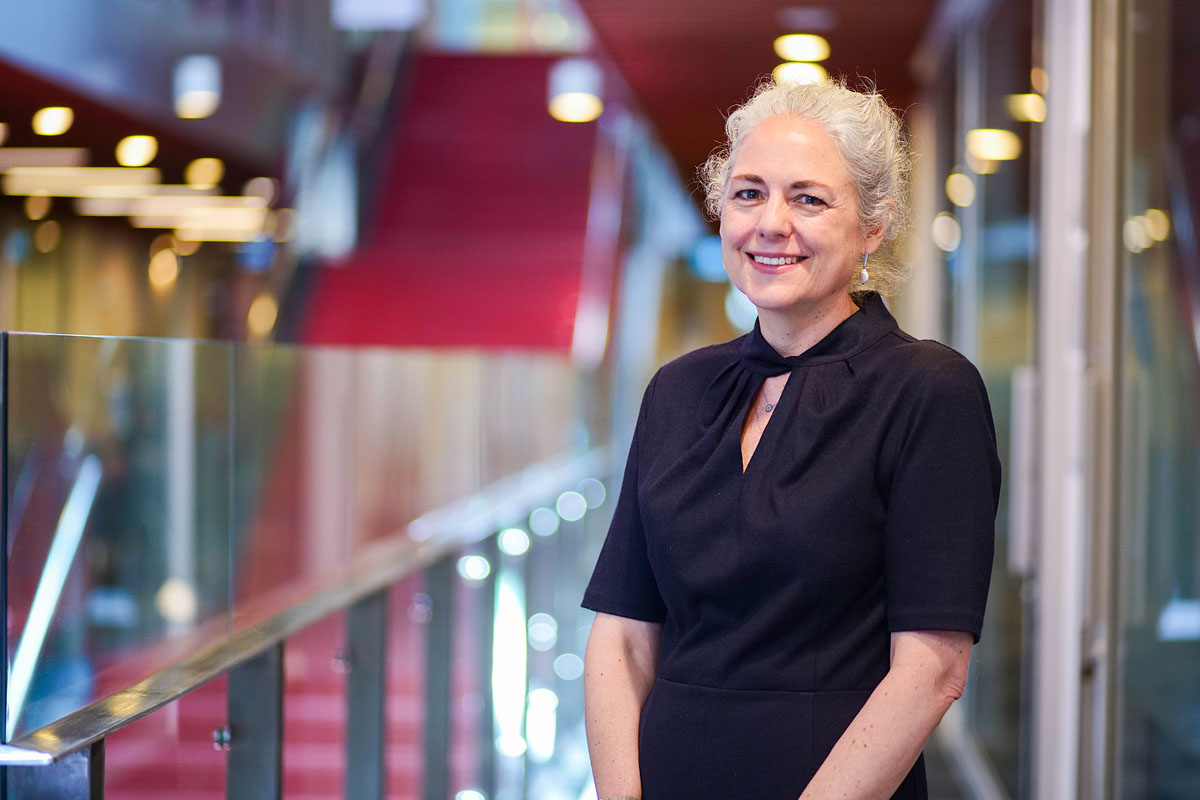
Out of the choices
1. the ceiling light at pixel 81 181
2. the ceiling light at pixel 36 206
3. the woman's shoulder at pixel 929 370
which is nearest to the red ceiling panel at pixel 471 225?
the ceiling light at pixel 81 181

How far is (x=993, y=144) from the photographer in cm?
496

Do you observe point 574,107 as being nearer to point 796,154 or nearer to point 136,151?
point 136,151

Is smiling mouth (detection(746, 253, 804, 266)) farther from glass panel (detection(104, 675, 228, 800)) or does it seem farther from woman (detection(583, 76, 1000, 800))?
glass panel (detection(104, 675, 228, 800))

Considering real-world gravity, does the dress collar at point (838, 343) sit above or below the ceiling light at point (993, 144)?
below

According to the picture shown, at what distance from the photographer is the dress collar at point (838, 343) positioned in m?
1.61

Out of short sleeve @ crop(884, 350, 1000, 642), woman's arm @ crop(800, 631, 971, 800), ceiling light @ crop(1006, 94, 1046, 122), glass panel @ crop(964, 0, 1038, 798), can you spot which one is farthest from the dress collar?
glass panel @ crop(964, 0, 1038, 798)

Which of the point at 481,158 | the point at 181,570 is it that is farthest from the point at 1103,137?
the point at 481,158

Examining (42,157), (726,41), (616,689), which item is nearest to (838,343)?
(616,689)

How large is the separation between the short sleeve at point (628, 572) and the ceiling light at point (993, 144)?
314 cm

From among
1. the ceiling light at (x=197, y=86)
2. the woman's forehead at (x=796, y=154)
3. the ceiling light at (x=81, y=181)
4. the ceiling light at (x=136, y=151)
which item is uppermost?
the ceiling light at (x=197, y=86)

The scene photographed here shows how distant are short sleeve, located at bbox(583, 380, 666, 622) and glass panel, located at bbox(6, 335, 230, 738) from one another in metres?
0.65

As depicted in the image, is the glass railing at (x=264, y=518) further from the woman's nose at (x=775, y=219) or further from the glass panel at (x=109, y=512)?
the woman's nose at (x=775, y=219)

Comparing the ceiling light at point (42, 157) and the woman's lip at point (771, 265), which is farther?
the ceiling light at point (42, 157)

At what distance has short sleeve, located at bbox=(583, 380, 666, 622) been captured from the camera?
1.74m
